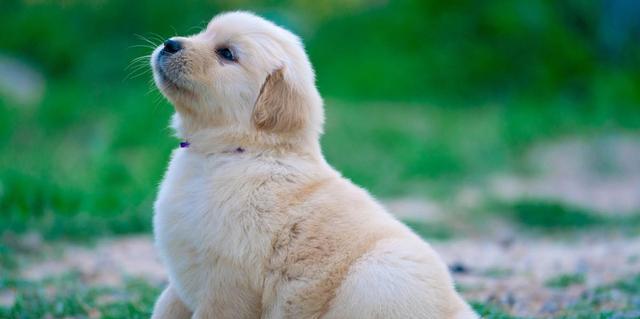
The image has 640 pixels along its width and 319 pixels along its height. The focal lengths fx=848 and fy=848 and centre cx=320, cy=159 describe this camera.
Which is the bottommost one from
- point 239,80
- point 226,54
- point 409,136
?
point 239,80

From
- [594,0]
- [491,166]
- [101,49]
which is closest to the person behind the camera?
[491,166]

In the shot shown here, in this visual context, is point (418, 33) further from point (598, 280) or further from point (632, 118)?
point (598, 280)

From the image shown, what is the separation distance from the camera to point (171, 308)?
439cm

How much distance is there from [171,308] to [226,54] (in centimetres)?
135

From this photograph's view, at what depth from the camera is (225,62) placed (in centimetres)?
436

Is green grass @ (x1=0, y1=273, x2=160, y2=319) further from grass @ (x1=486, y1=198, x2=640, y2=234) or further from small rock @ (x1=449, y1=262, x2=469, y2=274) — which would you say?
grass @ (x1=486, y1=198, x2=640, y2=234)

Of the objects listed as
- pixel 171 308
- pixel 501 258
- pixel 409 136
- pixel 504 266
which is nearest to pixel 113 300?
pixel 171 308

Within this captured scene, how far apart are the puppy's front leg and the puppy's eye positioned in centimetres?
123

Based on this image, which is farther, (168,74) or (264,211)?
(168,74)

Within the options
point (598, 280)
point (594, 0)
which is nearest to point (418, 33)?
point (594, 0)

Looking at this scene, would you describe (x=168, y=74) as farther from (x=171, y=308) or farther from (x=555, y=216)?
(x=555, y=216)

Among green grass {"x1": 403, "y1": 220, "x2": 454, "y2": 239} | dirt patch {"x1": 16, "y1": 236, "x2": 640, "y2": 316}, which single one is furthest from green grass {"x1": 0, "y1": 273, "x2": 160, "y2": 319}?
green grass {"x1": 403, "y1": 220, "x2": 454, "y2": 239}

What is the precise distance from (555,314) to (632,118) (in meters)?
11.3

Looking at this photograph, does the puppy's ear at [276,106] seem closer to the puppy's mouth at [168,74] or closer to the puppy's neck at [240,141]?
the puppy's neck at [240,141]
